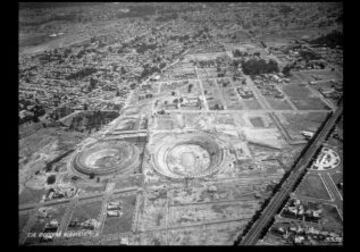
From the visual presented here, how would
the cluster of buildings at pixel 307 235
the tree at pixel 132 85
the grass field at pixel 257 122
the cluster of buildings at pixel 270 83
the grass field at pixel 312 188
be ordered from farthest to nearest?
the tree at pixel 132 85 → the cluster of buildings at pixel 270 83 → the grass field at pixel 257 122 → the grass field at pixel 312 188 → the cluster of buildings at pixel 307 235

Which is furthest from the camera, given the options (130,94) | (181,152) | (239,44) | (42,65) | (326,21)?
(326,21)

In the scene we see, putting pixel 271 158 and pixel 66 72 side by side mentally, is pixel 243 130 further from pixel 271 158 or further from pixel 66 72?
pixel 66 72

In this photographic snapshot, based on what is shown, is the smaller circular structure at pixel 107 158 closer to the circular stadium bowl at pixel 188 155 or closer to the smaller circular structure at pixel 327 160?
the circular stadium bowl at pixel 188 155

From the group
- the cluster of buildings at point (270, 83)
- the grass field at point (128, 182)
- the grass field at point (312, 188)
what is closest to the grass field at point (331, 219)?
the grass field at point (312, 188)

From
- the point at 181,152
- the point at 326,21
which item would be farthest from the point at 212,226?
the point at 326,21

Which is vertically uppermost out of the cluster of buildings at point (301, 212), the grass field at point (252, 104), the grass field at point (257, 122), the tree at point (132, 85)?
the tree at point (132, 85)
